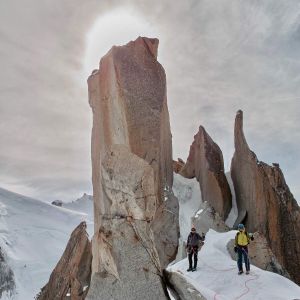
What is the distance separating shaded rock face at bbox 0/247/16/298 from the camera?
352 ft

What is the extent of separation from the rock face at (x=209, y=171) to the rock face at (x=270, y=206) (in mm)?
1303

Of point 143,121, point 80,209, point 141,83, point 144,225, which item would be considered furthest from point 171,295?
point 80,209

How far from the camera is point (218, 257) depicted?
2103 centimetres

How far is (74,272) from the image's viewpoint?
31938 mm

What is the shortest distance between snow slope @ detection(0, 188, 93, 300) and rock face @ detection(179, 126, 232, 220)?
239ft

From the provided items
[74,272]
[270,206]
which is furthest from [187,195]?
[74,272]

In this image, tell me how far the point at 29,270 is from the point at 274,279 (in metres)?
105

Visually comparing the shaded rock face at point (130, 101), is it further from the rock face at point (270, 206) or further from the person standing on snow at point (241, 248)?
the rock face at point (270, 206)

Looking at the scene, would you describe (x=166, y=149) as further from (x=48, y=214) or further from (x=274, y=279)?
(x=48, y=214)

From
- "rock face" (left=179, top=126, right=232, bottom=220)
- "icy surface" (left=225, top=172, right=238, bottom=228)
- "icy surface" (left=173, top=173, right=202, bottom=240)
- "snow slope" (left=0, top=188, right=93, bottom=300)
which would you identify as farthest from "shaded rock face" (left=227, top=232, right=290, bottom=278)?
"snow slope" (left=0, top=188, right=93, bottom=300)

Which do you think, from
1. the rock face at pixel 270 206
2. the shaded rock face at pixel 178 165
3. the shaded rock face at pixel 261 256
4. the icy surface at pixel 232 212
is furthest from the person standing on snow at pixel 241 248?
the shaded rock face at pixel 178 165

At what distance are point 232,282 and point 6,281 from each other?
101 meters

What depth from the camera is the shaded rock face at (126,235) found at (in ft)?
43.9

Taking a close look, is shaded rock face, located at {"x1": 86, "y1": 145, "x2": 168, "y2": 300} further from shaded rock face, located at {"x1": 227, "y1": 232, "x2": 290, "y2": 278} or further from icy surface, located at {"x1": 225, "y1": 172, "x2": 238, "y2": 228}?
icy surface, located at {"x1": 225, "y1": 172, "x2": 238, "y2": 228}
